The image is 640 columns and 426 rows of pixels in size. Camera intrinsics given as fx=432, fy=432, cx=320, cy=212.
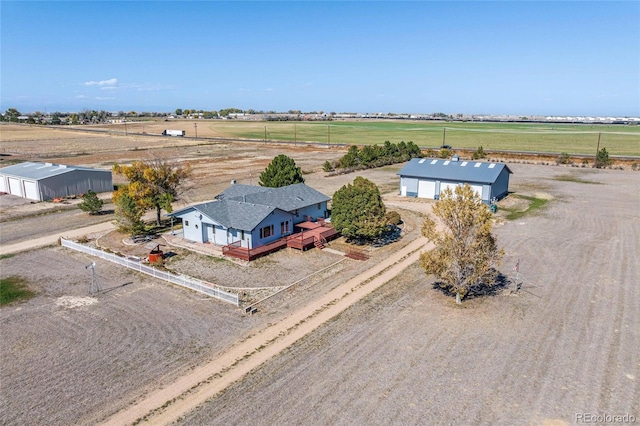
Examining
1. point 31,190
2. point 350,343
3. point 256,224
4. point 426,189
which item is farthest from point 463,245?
point 31,190

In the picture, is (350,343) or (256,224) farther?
(256,224)

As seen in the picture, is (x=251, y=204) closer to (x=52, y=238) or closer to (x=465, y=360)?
(x=52, y=238)

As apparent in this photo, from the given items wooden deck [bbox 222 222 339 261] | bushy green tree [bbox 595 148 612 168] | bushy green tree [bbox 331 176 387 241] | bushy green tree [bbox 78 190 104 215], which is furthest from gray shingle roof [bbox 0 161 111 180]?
bushy green tree [bbox 595 148 612 168]

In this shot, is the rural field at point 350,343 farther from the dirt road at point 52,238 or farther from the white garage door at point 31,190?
A: the white garage door at point 31,190

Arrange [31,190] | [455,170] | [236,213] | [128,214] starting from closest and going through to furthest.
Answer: [236,213] → [128,214] → [31,190] → [455,170]

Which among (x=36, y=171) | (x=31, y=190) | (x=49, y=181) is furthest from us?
(x=36, y=171)

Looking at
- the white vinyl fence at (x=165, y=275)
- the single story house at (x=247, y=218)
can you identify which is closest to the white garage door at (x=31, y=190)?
the white vinyl fence at (x=165, y=275)
